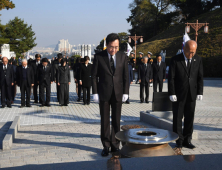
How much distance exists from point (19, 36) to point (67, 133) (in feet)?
193

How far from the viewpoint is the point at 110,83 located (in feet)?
15.5

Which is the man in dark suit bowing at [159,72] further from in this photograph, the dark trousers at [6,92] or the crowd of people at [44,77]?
the dark trousers at [6,92]

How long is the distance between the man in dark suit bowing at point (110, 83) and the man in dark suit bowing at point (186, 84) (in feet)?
3.36

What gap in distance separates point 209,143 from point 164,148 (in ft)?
9.15

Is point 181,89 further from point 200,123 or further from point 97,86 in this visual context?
point 200,123

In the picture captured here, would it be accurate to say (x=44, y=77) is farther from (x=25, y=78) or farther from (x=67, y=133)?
(x=67, y=133)

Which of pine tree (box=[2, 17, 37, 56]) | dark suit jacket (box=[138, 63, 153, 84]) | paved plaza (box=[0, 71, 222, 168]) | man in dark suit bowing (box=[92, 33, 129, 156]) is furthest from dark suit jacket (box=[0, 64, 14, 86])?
pine tree (box=[2, 17, 37, 56])

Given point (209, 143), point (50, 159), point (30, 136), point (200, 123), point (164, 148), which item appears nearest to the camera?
point (164, 148)

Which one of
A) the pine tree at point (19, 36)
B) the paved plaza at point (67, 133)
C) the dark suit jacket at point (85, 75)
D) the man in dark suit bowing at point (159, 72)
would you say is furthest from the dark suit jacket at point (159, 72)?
the pine tree at point (19, 36)

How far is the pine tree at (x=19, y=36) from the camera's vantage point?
5909 centimetres

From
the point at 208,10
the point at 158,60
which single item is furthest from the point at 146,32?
the point at 158,60

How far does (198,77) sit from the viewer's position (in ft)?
17.4

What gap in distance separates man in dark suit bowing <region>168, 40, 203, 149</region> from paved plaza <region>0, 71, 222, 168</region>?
0.62m

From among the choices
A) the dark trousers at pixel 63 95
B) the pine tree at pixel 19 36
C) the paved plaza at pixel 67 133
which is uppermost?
the pine tree at pixel 19 36
